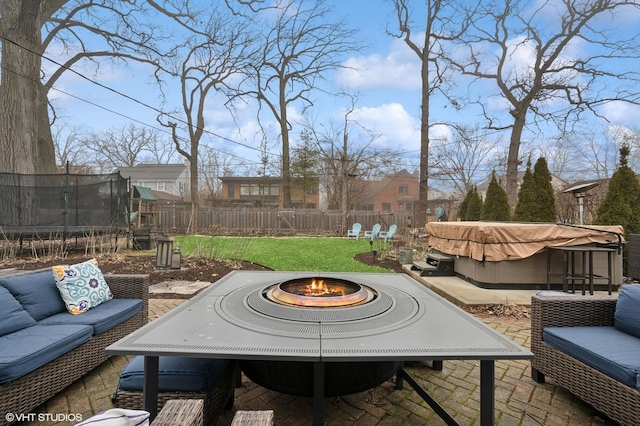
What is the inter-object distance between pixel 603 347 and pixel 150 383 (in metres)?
2.41

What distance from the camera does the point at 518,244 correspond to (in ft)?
13.9

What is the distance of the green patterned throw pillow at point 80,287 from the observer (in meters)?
2.48

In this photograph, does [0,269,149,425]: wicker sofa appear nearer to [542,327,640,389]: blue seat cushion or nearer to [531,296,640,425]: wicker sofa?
[531,296,640,425]: wicker sofa

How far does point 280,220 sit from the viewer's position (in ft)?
50.5

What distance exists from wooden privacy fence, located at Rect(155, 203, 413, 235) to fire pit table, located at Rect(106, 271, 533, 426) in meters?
12.8

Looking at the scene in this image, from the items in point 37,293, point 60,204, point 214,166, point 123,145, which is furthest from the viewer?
point 123,145

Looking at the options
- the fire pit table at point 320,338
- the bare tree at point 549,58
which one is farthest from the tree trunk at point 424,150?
the fire pit table at point 320,338

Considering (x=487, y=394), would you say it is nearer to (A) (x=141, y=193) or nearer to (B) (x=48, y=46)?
(A) (x=141, y=193)

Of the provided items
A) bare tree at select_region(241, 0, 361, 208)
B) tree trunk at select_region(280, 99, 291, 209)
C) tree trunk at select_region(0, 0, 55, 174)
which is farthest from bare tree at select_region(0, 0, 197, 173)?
tree trunk at select_region(280, 99, 291, 209)

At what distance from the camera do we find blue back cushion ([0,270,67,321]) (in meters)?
2.27

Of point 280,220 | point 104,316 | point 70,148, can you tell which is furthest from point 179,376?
point 70,148

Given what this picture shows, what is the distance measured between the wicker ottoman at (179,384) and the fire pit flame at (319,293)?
1.72ft

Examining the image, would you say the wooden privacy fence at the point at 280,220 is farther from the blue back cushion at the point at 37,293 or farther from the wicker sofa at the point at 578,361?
the wicker sofa at the point at 578,361

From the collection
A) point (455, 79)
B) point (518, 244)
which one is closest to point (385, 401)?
point (518, 244)
